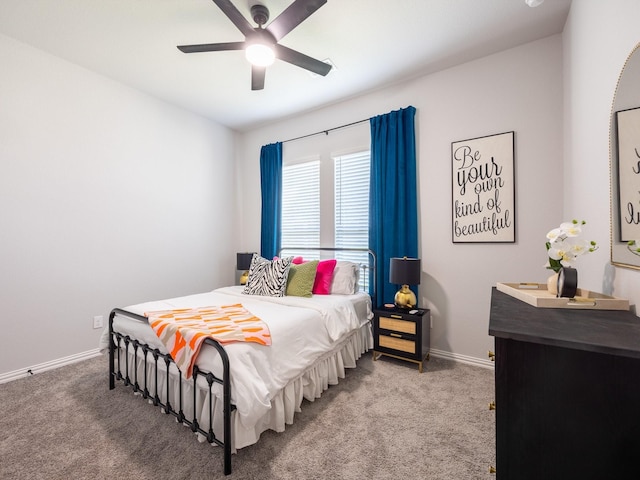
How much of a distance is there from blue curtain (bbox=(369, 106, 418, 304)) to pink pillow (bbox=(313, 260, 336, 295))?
1.80 feet

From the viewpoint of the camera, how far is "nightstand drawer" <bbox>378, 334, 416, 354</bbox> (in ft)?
8.80

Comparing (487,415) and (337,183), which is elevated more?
(337,183)

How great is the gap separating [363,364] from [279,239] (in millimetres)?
2092

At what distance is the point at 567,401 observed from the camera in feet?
2.60

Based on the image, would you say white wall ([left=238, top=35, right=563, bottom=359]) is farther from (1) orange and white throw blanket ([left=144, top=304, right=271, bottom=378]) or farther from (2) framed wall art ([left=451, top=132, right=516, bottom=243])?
(1) orange and white throw blanket ([left=144, top=304, right=271, bottom=378])

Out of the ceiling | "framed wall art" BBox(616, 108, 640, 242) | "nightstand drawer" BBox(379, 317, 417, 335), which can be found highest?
the ceiling

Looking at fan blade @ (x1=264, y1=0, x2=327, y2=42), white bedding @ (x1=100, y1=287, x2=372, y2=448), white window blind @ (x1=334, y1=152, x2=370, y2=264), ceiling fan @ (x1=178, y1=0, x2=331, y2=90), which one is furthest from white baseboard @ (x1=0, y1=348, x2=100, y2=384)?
fan blade @ (x1=264, y1=0, x2=327, y2=42)

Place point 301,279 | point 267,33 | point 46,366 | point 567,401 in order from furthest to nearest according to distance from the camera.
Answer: point 301,279 → point 46,366 → point 267,33 → point 567,401

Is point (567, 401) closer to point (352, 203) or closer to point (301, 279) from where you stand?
point (301, 279)

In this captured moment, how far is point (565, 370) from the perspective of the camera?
80cm

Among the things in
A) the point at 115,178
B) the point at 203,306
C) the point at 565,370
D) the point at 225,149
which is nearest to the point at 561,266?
the point at 565,370

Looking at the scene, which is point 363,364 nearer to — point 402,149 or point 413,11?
point 402,149

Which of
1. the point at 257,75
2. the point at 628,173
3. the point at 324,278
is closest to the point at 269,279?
the point at 324,278

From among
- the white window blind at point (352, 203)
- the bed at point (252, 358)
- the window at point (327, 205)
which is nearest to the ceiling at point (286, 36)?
the white window blind at point (352, 203)
